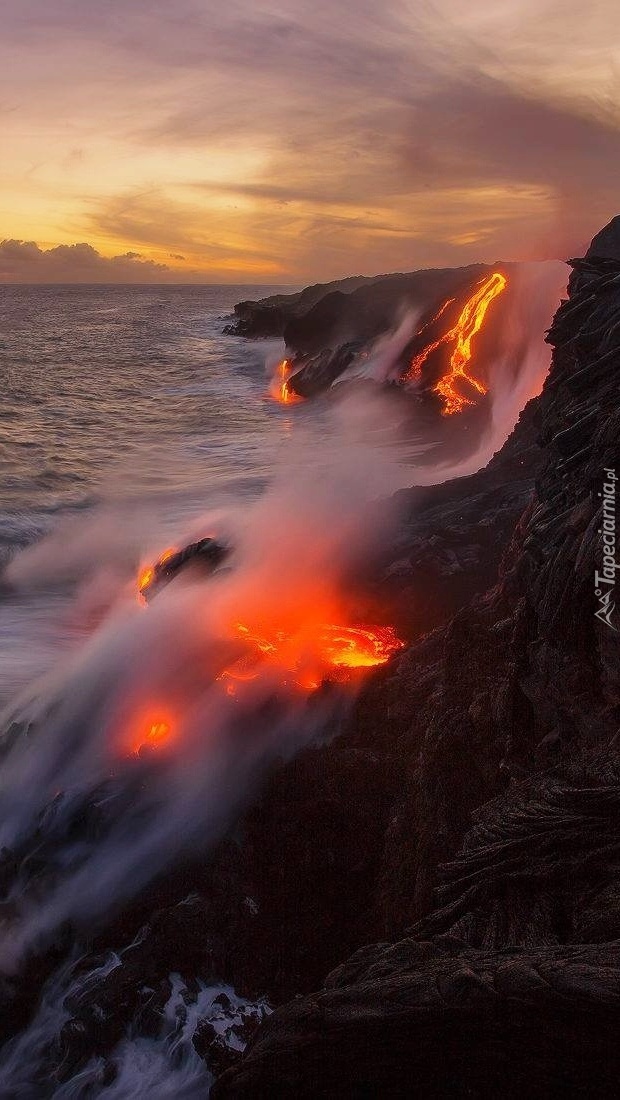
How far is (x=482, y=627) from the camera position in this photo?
952cm

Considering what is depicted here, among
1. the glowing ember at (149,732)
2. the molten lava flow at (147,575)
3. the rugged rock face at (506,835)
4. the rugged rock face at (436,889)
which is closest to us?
the rugged rock face at (506,835)

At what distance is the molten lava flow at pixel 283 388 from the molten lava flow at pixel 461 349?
33.7ft

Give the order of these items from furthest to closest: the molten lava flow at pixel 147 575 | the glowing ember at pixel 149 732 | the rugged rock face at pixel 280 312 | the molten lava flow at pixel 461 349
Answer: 1. the rugged rock face at pixel 280 312
2. the molten lava flow at pixel 461 349
3. the molten lava flow at pixel 147 575
4. the glowing ember at pixel 149 732

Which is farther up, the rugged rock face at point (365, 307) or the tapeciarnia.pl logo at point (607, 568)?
the rugged rock face at point (365, 307)

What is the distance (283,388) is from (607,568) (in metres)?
47.5

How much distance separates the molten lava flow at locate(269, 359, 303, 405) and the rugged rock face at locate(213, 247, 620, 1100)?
37.7 m

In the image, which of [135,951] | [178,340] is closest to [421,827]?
[135,951]

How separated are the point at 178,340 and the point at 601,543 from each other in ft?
298

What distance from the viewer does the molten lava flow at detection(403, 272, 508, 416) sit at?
33375 mm

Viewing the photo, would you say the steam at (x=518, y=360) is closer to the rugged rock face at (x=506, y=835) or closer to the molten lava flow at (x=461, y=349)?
the molten lava flow at (x=461, y=349)

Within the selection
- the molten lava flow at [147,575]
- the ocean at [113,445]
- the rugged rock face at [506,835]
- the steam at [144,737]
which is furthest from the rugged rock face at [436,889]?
the molten lava flow at [147,575]

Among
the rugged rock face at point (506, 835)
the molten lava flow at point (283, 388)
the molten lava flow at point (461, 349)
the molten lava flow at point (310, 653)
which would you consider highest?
the molten lava flow at point (461, 349)

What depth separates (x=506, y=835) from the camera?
6.34 meters

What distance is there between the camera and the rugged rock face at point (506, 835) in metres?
4.04
